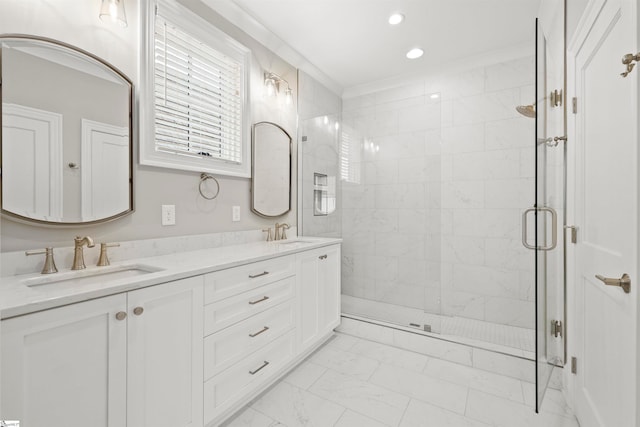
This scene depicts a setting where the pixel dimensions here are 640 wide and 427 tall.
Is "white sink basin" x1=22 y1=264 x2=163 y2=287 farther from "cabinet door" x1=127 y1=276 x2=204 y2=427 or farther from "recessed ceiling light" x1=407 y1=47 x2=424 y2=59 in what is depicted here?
"recessed ceiling light" x1=407 y1=47 x2=424 y2=59

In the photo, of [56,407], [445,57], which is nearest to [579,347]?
[56,407]

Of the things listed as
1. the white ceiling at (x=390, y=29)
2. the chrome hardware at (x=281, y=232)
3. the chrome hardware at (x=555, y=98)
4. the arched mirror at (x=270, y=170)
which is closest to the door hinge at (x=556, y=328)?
the chrome hardware at (x=555, y=98)

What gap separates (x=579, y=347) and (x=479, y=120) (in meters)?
2.20

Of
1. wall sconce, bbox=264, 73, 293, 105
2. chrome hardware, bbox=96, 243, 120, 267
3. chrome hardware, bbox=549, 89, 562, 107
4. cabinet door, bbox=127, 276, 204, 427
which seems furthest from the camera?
wall sconce, bbox=264, 73, 293, 105

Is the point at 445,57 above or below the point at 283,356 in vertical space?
above

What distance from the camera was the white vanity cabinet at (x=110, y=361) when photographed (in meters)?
0.86

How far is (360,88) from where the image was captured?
3541 mm

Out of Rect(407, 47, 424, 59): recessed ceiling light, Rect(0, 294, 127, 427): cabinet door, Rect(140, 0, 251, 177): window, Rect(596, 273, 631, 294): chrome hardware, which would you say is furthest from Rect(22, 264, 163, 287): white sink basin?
Rect(407, 47, 424, 59): recessed ceiling light

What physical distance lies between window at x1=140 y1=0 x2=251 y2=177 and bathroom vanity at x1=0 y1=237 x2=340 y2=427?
673mm

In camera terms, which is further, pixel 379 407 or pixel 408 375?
pixel 408 375

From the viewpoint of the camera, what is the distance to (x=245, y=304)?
64.2 inches

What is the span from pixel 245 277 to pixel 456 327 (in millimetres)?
2176

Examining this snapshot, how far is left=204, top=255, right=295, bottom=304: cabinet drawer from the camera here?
1438 millimetres

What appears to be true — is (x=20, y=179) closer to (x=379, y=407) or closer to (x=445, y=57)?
(x=379, y=407)
